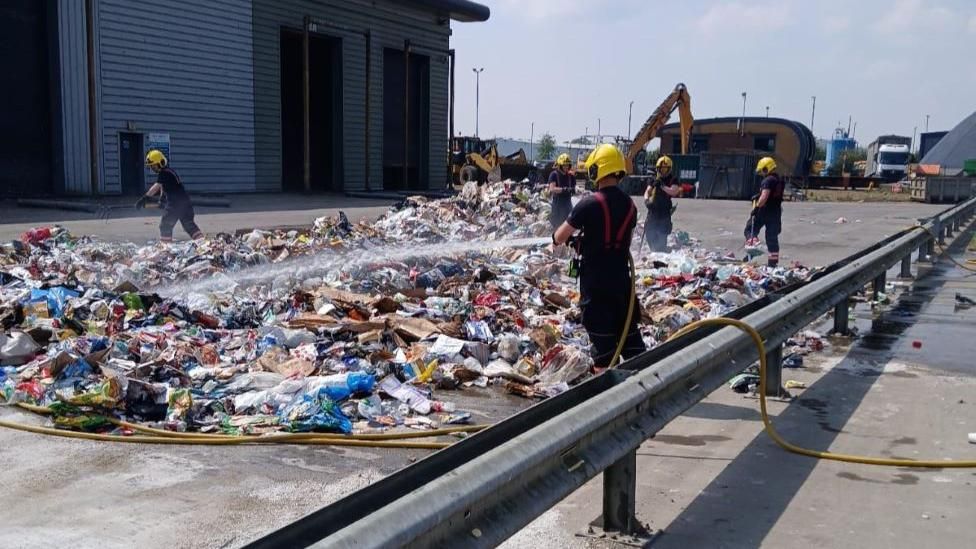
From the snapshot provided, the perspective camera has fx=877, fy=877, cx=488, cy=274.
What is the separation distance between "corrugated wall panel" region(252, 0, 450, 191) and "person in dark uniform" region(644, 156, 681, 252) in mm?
19758

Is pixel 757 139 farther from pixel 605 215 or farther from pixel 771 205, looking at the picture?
pixel 605 215

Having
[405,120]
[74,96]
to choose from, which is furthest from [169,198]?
[405,120]

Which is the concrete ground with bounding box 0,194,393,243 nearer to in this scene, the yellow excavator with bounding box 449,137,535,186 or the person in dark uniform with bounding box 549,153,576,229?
the person in dark uniform with bounding box 549,153,576,229

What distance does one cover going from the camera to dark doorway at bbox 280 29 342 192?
3347 centimetres

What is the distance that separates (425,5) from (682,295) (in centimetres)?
2811

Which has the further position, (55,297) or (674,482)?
(55,297)

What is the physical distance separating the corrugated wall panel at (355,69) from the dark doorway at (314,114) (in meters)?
0.39

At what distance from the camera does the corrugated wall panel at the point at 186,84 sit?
25109 millimetres

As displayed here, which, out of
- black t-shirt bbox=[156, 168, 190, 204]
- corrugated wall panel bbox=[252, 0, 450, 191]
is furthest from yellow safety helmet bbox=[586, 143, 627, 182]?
corrugated wall panel bbox=[252, 0, 450, 191]

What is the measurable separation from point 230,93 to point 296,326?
2296 cm

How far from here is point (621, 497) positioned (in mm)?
3967

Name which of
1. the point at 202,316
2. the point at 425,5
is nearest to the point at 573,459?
the point at 202,316

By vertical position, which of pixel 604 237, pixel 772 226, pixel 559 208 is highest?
pixel 604 237

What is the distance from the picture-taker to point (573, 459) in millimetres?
3447
